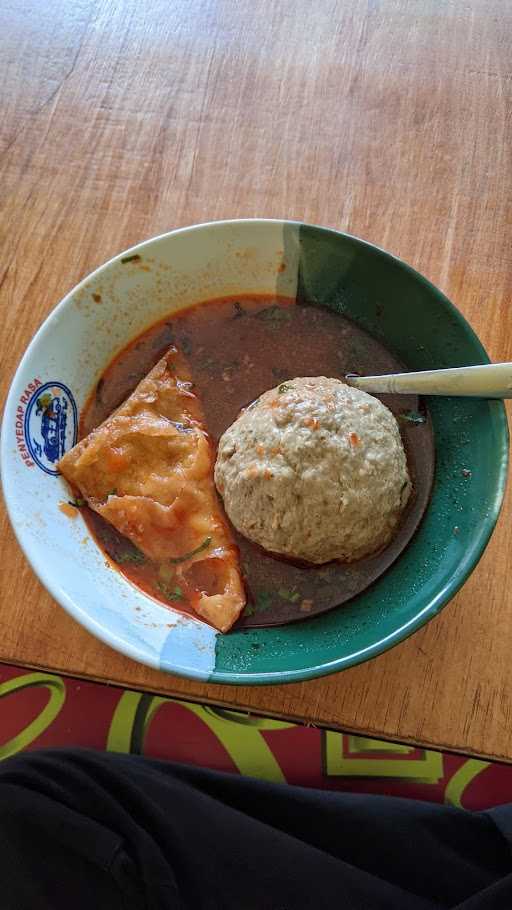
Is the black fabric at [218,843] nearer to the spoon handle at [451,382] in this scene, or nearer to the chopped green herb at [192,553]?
the chopped green herb at [192,553]

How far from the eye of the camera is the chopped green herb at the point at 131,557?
983 millimetres

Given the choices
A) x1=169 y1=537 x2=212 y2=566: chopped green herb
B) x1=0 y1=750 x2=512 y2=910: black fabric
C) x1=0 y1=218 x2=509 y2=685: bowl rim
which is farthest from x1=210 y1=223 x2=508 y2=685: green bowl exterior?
A: x1=0 y1=750 x2=512 y2=910: black fabric

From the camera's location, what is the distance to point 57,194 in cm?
121

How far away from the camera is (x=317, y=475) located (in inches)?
34.8

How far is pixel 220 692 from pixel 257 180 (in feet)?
2.65

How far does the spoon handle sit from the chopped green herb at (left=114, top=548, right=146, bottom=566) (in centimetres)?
38

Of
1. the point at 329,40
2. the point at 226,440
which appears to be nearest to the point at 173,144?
the point at 329,40

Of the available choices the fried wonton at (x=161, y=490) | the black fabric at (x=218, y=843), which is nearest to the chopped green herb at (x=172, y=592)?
the fried wonton at (x=161, y=490)

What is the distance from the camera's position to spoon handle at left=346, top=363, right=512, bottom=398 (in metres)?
0.84

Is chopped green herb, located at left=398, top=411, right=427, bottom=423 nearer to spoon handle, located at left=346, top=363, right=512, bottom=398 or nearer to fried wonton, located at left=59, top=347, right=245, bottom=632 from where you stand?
spoon handle, located at left=346, top=363, right=512, bottom=398

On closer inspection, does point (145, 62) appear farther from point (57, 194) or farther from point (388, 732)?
point (388, 732)

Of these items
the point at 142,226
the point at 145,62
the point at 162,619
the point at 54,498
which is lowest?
the point at 162,619

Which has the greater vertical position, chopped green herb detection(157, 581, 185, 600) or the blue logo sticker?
the blue logo sticker

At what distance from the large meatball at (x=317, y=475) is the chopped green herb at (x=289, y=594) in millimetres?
48
